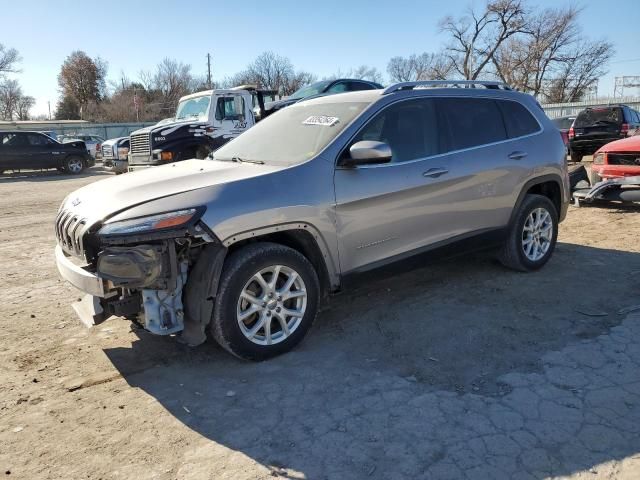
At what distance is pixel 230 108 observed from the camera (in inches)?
534

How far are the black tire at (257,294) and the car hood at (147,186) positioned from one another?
21.1 inches

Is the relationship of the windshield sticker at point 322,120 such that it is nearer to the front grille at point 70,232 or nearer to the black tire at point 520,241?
the front grille at point 70,232

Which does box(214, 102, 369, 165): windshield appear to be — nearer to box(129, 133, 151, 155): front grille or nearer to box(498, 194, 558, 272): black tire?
box(498, 194, 558, 272): black tire

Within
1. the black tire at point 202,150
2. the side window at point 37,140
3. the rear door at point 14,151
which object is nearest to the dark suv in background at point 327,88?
the black tire at point 202,150

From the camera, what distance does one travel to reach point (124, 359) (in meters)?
3.75

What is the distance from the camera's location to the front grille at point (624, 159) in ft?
27.0

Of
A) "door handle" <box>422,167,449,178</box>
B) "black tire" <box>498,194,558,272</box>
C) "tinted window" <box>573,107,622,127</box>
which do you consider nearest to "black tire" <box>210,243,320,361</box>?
"door handle" <box>422,167,449,178</box>

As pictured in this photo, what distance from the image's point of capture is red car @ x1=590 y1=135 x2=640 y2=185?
26.9 ft

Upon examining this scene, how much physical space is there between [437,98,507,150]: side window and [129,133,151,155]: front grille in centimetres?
966

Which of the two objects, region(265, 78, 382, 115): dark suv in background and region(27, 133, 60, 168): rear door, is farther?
region(27, 133, 60, 168): rear door

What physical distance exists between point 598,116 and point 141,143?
13779mm

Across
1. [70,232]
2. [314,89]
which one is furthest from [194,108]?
[70,232]

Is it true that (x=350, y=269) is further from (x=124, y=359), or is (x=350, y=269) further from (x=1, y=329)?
(x=1, y=329)

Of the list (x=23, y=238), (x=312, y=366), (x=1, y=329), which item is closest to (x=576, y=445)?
(x=312, y=366)
